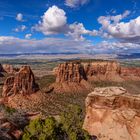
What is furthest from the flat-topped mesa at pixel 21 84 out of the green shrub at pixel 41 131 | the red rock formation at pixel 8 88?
the green shrub at pixel 41 131

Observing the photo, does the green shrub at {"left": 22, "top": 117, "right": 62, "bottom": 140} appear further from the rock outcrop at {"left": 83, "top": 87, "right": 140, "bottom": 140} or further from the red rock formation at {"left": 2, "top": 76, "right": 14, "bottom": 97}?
the red rock formation at {"left": 2, "top": 76, "right": 14, "bottom": 97}

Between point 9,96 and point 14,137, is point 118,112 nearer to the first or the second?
point 14,137

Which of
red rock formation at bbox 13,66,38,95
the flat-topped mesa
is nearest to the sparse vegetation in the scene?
the flat-topped mesa

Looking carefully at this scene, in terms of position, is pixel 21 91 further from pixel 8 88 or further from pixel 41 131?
pixel 41 131

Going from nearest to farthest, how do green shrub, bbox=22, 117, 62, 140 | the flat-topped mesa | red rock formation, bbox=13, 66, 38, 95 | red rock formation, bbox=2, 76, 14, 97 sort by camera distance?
green shrub, bbox=22, 117, 62, 140 < red rock formation, bbox=2, 76, 14, 97 < the flat-topped mesa < red rock formation, bbox=13, 66, 38, 95

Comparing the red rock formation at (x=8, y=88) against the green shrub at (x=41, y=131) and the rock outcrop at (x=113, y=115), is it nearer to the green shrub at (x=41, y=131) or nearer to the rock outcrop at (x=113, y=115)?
the rock outcrop at (x=113, y=115)

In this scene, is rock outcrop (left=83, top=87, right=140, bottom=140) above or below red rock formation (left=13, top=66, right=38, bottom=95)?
above
